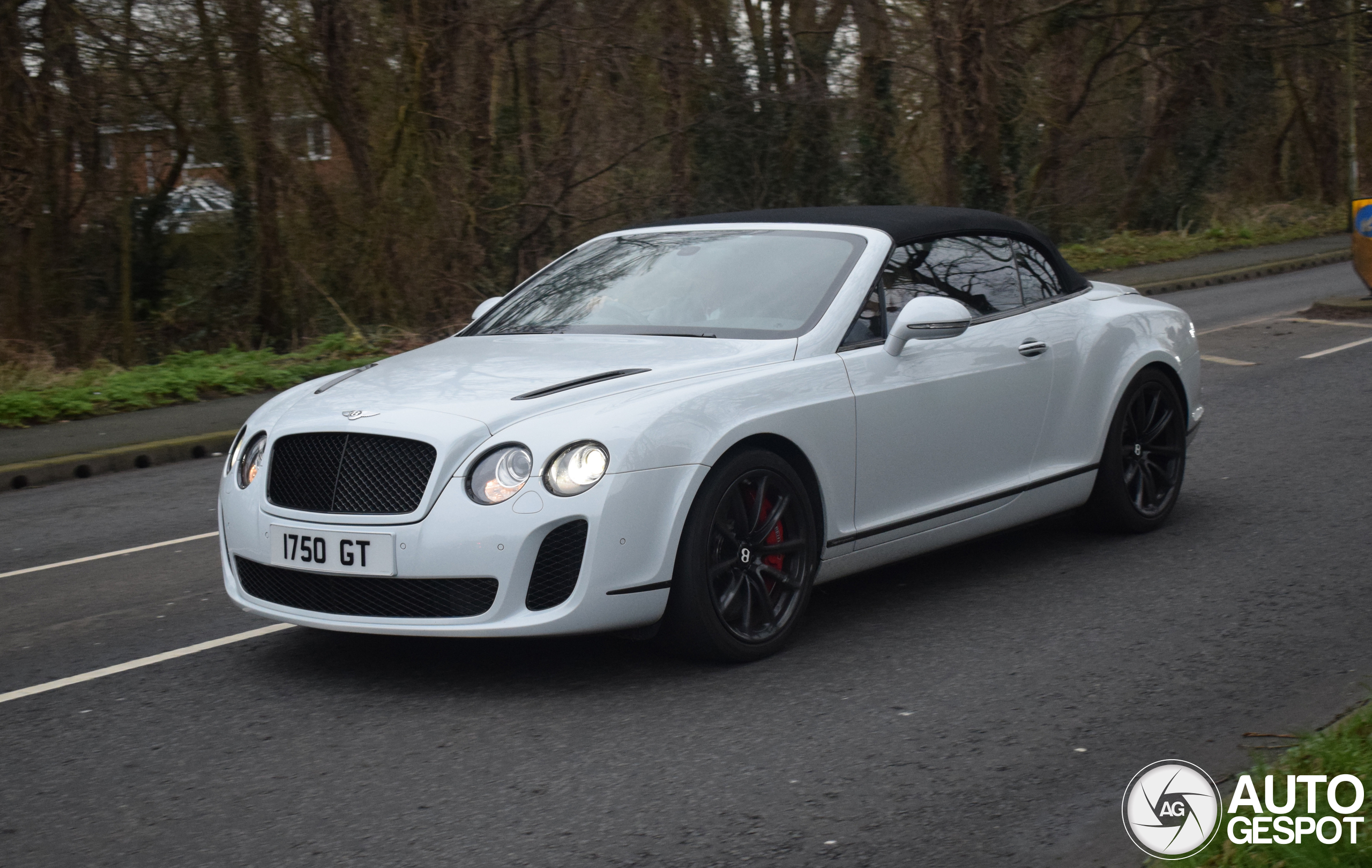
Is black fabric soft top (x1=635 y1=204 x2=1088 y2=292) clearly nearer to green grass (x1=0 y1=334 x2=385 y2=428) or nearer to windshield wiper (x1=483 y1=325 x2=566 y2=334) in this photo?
windshield wiper (x1=483 y1=325 x2=566 y2=334)

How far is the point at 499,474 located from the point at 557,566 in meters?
0.35

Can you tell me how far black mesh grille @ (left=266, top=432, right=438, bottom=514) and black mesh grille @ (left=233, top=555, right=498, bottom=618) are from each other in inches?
9.2

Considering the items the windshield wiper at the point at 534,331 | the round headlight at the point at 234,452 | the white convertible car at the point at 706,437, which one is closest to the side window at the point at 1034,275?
the white convertible car at the point at 706,437

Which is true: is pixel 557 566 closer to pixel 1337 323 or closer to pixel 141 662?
pixel 141 662

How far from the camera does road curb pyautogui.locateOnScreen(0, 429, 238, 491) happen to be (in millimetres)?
11047

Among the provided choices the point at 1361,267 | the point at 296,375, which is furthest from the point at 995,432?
the point at 1361,267

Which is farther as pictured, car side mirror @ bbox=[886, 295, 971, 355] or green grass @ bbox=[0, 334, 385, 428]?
green grass @ bbox=[0, 334, 385, 428]

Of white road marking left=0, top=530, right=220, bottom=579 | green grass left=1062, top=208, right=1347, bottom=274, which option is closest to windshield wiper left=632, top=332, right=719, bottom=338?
white road marking left=0, top=530, right=220, bottom=579

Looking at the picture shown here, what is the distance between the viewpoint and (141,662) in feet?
18.7

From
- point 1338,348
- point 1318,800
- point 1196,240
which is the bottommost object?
point 1196,240

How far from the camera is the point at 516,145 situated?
20.7 m

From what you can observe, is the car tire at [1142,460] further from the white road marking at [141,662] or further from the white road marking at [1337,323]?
the white road marking at [1337,323]

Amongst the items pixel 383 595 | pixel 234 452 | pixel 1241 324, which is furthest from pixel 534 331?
pixel 1241 324

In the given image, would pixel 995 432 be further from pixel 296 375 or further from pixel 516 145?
pixel 516 145
